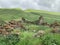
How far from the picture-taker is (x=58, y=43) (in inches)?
844

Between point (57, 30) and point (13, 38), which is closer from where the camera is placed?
point (13, 38)

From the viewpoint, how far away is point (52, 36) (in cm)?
2266

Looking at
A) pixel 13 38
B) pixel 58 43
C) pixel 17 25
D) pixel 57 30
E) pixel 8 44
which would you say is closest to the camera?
pixel 58 43

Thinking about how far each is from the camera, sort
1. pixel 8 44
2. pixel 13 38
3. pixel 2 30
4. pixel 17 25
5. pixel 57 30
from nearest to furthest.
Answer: pixel 8 44 < pixel 13 38 < pixel 57 30 < pixel 2 30 < pixel 17 25

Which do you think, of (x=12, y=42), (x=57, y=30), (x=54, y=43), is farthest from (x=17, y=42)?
(x=57, y=30)

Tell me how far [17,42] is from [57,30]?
7378mm

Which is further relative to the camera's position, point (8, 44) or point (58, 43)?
point (8, 44)

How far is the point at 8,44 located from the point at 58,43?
453 cm

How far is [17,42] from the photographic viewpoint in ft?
78.3

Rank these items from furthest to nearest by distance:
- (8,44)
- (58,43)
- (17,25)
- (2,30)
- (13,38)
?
(17,25), (2,30), (13,38), (8,44), (58,43)

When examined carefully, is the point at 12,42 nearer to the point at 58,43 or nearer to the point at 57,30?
the point at 58,43

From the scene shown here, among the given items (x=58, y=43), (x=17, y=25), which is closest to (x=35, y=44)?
(x=58, y=43)

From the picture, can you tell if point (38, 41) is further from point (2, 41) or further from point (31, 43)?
point (2, 41)

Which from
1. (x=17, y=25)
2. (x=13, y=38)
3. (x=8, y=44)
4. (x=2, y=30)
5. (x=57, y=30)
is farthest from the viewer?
(x=17, y=25)
